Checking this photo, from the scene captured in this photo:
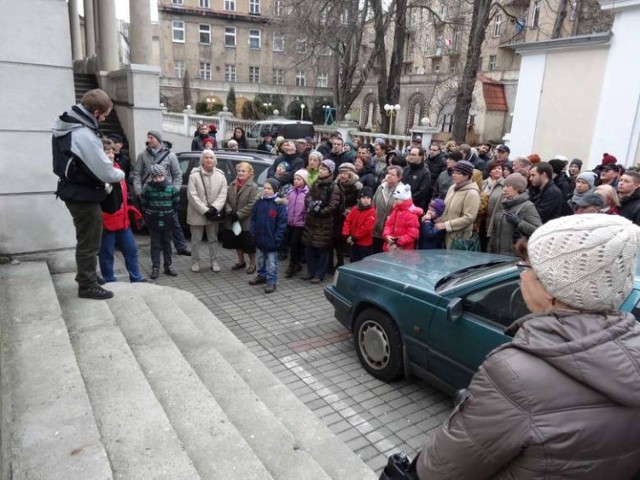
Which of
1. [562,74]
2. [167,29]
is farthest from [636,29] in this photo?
[167,29]

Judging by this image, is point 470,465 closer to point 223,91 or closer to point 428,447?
point 428,447

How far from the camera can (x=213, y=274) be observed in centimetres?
758

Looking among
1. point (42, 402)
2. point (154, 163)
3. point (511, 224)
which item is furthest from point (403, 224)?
point (42, 402)

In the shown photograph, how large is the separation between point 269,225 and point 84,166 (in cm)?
298

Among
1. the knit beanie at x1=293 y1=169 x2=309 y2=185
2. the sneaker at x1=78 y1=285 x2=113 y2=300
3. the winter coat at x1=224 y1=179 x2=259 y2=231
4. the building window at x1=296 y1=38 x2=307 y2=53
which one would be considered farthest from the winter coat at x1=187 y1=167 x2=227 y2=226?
the building window at x1=296 y1=38 x2=307 y2=53

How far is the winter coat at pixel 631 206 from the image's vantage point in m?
5.71

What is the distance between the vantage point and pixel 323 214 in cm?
708

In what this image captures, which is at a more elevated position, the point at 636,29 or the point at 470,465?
the point at 636,29

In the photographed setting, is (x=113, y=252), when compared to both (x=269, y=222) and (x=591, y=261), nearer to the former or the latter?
(x=269, y=222)

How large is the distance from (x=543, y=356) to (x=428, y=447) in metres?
0.53

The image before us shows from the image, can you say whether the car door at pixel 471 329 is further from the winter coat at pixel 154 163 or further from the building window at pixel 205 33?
the building window at pixel 205 33

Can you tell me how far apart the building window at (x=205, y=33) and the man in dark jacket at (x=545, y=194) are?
56.6 metres

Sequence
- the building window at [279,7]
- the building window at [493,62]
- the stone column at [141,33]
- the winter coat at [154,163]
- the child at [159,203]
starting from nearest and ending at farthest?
the child at [159,203], the winter coat at [154,163], the stone column at [141,33], the building window at [279,7], the building window at [493,62]

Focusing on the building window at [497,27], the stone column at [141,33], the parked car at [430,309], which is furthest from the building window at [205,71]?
the parked car at [430,309]
